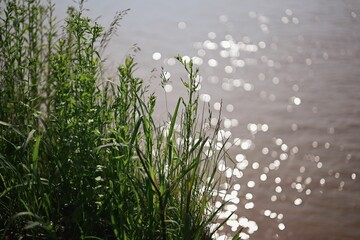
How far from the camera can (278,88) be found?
146 inches

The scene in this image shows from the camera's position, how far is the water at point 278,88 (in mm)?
2537

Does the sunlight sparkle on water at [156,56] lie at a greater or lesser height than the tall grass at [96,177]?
greater

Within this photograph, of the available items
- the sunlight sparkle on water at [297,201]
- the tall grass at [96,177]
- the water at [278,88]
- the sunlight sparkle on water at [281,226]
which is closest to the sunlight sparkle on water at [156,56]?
the water at [278,88]

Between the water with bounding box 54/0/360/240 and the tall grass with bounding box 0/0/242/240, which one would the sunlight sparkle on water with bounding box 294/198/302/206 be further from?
the tall grass with bounding box 0/0/242/240

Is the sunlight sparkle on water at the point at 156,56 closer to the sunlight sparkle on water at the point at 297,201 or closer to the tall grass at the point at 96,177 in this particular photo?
the sunlight sparkle on water at the point at 297,201

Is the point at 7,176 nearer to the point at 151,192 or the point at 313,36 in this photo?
the point at 151,192

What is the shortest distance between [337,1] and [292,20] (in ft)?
2.93

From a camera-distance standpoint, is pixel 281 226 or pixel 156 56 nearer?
pixel 281 226

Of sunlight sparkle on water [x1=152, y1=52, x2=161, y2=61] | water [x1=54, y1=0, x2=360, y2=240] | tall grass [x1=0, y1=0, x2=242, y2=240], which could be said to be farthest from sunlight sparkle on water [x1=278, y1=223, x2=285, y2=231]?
sunlight sparkle on water [x1=152, y1=52, x2=161, y2=61]

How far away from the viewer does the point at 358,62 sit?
4.16 metres

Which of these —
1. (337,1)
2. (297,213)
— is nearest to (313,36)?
(337,1)

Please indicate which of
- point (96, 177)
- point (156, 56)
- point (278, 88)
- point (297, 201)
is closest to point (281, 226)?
point (297, 201)

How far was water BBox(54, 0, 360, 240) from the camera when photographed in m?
2.54

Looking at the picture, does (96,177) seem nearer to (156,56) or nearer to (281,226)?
(281,226)
